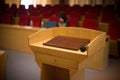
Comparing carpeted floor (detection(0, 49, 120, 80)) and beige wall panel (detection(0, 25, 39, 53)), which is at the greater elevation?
beige wall panel (detection(0, 25, 39, 53))

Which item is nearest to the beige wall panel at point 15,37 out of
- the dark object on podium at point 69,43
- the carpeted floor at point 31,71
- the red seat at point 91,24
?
the carpeted floor at point 31,71

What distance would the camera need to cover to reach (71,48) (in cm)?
196

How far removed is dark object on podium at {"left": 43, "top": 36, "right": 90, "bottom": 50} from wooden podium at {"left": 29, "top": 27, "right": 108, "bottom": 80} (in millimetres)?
40

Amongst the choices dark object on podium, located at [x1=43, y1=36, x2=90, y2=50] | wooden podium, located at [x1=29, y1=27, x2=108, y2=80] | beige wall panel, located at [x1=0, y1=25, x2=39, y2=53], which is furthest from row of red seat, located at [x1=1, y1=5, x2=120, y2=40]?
dark object on podium, located at [x1=43, y1=36, x2=90, y2=50]

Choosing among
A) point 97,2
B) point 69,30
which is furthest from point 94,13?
point 69,30

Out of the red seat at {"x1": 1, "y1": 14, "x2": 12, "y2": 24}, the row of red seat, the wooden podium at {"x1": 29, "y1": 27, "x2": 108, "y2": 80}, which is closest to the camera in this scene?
the wooden podium at {"x1": 29, "y1": 27, "x2": 108, "y2": 80}

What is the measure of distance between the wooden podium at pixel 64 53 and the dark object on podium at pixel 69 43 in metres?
0.04

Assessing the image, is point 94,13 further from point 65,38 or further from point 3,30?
point 65,38

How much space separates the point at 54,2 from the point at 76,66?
23.4 ft

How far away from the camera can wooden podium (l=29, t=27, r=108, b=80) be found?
189 centimetres

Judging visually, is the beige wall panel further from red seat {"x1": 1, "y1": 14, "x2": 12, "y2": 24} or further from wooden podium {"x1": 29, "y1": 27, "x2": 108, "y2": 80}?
wooden podium {"x1": 29, "y1": 27, "x2": 108, "y2": 80}

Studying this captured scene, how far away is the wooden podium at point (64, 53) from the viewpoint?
189cm

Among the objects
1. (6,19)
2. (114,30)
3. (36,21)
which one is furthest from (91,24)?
(6,19)

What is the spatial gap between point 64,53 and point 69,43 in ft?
0.64
